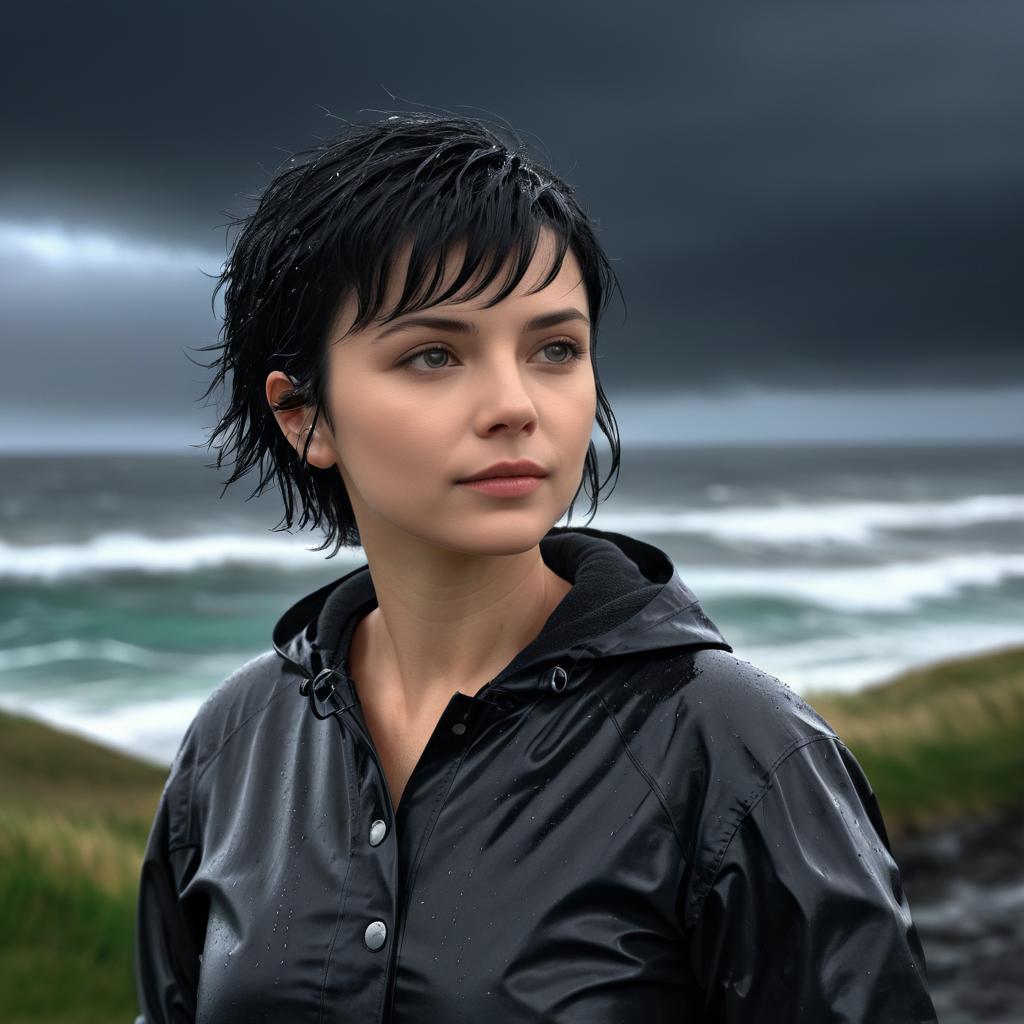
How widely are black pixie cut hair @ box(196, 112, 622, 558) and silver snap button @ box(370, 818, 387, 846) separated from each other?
69 centimetres

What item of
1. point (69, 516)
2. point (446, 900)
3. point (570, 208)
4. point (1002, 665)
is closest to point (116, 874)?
point (446, 900)

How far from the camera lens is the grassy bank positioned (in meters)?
4.84

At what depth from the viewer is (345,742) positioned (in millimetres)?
2285

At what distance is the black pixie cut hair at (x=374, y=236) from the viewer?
6.45ft

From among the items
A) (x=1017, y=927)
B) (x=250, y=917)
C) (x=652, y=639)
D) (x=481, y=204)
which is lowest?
(x=1017, y=927)

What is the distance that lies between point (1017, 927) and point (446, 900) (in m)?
4.55

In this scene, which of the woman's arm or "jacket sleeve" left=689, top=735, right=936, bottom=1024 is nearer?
"jacket sleeve" left=689, top=735, right=936, bottom=1024

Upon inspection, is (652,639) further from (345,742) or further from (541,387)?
(345,742)

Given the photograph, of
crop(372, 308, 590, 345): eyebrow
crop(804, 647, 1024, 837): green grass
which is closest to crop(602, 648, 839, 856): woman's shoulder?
crop(372, 308, 590, 345): eyebrow

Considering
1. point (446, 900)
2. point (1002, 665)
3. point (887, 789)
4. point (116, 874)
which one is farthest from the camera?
point (1002, 665)

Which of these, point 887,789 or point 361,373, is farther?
point 887,789

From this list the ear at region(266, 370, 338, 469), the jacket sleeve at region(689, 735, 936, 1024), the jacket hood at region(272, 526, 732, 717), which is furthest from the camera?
the ear at region(266, 370, 338, 469)

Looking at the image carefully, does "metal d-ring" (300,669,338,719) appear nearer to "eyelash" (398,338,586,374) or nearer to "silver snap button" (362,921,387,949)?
"silver snap button" (362,921,387,949)

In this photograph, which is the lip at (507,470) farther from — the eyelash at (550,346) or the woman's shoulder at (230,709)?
Result: the woman's shoulder at (230,709)
